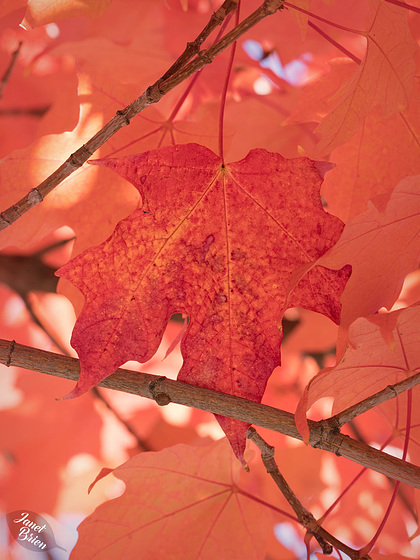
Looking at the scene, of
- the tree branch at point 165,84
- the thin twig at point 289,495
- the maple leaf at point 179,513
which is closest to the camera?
the tree branch at point 165,84

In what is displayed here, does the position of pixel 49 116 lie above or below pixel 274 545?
above

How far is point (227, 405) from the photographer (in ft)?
1.47

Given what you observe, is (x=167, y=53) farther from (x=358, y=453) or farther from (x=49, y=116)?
(x=358, y=453)

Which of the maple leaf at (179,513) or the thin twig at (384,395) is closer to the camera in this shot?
the thin twig at (384,395)

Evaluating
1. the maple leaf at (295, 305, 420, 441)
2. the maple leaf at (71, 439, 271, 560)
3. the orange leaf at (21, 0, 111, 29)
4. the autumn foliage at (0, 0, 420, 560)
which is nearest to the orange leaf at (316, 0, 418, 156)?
the autumn foliage at (0, 0, 420, 560)

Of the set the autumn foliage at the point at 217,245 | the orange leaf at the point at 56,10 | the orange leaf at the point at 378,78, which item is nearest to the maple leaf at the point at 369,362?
the autumn foliage at the point at 217,245

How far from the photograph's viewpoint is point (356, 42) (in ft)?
2.66

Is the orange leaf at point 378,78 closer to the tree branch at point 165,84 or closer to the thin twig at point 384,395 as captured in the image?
the tree branch at point 165,84

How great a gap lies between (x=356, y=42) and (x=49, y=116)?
0.53 m

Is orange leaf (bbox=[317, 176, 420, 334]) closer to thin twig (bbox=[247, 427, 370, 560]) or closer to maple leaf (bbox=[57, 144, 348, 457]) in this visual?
maple leaf (bbox=[57, 144, 348, 457])

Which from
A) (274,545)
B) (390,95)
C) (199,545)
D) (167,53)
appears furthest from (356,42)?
(274,545)

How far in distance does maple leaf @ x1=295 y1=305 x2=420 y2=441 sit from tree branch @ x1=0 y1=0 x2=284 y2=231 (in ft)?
0.83

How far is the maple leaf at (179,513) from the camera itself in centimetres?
60

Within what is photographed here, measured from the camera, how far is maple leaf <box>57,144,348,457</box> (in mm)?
458
